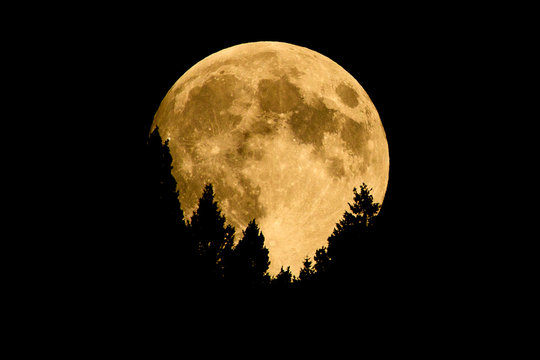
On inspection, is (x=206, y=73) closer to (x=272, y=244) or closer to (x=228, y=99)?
(x=228, y=99)

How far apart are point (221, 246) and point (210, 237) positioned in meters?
0.38

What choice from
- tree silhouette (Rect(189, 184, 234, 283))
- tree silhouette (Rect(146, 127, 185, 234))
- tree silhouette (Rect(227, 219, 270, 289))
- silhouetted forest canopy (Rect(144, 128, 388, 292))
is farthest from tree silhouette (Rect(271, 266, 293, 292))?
tree silhouette (Rect(146, 127, 185, 234))

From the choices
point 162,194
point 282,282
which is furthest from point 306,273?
point 162,194

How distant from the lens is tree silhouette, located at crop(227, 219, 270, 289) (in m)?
10.3

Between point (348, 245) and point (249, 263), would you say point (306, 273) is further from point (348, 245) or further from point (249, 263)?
point (249, 263)

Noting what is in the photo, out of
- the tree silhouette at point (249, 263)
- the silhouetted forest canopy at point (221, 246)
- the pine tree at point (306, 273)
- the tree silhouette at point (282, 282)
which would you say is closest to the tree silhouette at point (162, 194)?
the silhouetted forest canopy at point (221, 246)

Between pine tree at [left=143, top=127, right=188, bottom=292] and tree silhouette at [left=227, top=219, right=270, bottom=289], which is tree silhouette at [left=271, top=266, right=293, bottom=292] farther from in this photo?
pine tree at [left=143, top=127, right=188, bottom=292]

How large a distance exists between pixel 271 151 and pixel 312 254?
3572mm

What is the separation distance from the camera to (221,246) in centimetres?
1077

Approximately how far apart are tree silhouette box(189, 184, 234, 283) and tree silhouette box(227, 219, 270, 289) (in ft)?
0.89

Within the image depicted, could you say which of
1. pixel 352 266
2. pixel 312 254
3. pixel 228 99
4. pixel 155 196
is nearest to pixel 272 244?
pixel 312 254

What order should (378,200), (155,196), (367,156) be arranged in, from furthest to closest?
(378,200)
(367,156)
(155,196)

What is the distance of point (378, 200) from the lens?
14.2 m

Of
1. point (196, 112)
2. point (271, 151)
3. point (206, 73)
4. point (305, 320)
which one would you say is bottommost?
point (305, 320)
